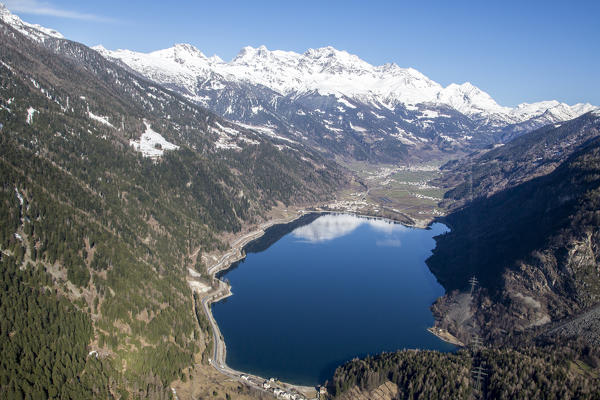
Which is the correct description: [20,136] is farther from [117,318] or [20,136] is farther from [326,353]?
[326,353]

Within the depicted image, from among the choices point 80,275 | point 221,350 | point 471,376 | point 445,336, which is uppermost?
point 80,275

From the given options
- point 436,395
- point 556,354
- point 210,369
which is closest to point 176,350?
point 210,369

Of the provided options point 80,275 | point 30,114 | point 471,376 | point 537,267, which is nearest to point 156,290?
point 80,275

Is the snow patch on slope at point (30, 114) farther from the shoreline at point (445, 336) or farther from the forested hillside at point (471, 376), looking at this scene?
the shoreline at point (445, 336)

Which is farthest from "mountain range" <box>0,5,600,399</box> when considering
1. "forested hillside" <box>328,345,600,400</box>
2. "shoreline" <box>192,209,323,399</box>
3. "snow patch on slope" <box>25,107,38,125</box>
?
"snow patch on slope" <box>25,107,38,125</box>

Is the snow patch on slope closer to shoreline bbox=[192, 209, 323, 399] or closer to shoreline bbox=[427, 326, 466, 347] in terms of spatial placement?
shoreline bbox=[192, 209, 323, 399]

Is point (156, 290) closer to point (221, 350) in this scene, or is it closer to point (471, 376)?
point (221, 350)

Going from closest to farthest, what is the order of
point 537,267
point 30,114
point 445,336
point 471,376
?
point 471,376, point 445,336, point 537,267, point 30,114

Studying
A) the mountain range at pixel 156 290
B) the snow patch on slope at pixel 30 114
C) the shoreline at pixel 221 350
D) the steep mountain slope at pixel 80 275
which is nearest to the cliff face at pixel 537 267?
the mountain range at pixel 156 290
